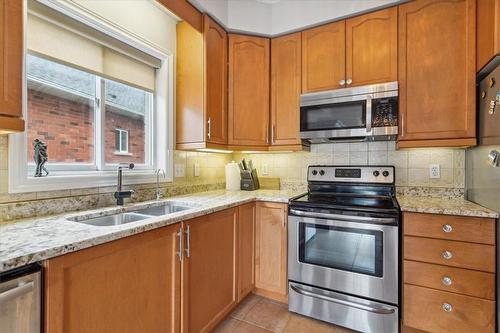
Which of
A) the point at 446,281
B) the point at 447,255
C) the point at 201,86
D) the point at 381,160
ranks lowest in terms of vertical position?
the point at 446,281

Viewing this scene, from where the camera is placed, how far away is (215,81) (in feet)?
7.08

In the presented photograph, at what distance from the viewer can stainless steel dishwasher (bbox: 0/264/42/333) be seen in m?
0.73

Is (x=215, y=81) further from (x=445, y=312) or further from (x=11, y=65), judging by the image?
(x=445, y=312)

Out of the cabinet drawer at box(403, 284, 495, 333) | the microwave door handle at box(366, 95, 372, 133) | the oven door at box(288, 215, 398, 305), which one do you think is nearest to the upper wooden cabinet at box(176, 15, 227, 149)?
the oven door at box(288, 215, 398, 305)

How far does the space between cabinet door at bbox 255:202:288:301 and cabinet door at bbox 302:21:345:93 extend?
1.10 metres

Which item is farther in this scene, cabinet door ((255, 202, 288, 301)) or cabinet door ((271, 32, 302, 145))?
cabinet door ((271, 32, 302, 145))

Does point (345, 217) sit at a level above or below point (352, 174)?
below

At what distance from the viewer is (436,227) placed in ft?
5.16

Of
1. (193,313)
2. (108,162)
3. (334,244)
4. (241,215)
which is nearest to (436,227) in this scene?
(334,244)

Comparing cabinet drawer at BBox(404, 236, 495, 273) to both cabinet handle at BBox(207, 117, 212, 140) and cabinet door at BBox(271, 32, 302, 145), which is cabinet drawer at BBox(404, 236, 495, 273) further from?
cabinet handle at BBox(207, 117, 212, 140)

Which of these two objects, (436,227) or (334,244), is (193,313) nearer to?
(334,244)

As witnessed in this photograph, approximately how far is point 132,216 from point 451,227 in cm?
198

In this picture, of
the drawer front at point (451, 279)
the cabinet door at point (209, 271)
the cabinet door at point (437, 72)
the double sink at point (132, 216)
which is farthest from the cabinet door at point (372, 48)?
the double sink at point (132, 216)

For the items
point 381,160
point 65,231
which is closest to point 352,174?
point 381,160
